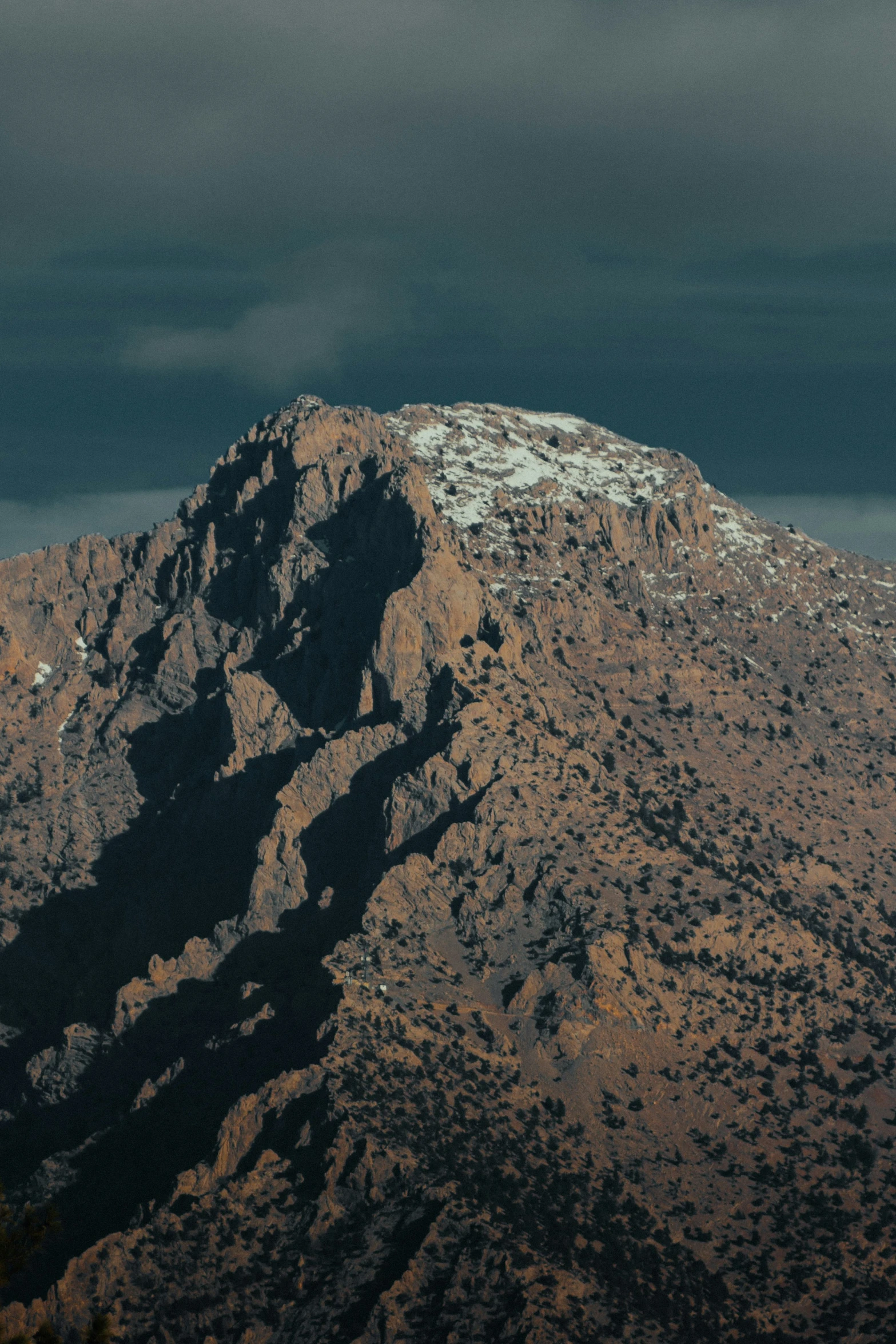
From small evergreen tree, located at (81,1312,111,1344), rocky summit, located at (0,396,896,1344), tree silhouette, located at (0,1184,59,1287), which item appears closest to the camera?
small evergreen tree, located at (81,1312,111,1344)

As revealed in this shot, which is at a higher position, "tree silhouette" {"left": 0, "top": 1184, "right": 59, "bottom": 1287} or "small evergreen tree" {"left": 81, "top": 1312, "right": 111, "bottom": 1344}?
"tree silhouette" {"left": 0, "top": 1184, "right": 59, "bottom": 1287}

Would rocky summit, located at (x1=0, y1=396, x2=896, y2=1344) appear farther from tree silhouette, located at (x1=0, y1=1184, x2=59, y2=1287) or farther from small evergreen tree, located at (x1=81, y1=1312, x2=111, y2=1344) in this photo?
small evergreen tree, located at (x1=81, y1=1312, x2=111, y2=1344)

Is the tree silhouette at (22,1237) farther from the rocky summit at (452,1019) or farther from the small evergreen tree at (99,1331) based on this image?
the rocky summit at (452,1019)

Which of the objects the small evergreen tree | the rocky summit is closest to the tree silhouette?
the small evergreen tree

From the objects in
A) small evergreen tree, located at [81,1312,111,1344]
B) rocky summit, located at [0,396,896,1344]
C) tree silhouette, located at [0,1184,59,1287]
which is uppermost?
rocky summit, located at [0,396,896,1344]

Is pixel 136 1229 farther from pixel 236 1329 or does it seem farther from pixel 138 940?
pixel 138 940

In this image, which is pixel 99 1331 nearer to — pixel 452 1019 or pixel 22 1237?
pixel 22 1237

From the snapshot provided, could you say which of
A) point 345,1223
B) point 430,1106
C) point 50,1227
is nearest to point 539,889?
point 430,1106

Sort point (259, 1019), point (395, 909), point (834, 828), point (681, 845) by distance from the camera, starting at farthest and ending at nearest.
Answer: point (834, 828) < point (681, 845) < point (395, 909) < point (259, 1019)
